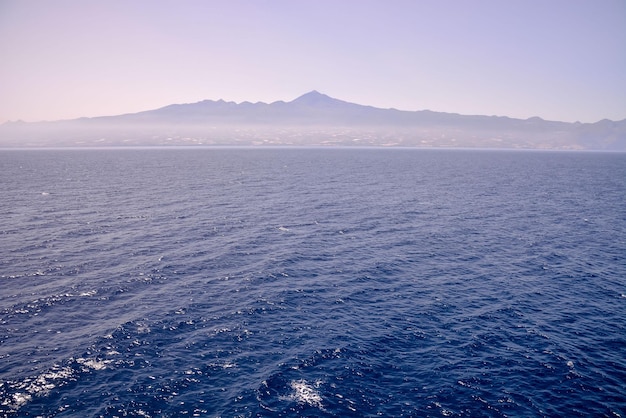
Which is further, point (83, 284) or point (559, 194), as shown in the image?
point (559, 194)

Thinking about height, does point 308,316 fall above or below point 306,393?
above

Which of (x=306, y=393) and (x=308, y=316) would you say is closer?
(x=306, y=393)

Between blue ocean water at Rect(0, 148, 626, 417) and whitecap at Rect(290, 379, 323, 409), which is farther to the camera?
blue ocean water at Rect(0, 148, 626, 417)

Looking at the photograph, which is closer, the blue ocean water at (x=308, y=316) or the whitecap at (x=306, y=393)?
the whitecap at (x=306, y=393)

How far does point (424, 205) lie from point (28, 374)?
118 m

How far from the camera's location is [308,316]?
5228 cm

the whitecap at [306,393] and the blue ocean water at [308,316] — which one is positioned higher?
the blue ocean water at [308,316]

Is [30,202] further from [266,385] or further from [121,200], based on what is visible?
[266,385]

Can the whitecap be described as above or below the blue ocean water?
below

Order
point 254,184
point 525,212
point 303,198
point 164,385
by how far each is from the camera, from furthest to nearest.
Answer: point 254,184 < point 303,198 < point 525,212 < point 164,385

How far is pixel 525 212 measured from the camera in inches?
4732

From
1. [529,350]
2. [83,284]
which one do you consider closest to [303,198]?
[83,284]

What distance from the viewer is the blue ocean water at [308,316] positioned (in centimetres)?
3653

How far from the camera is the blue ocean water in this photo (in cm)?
3653
